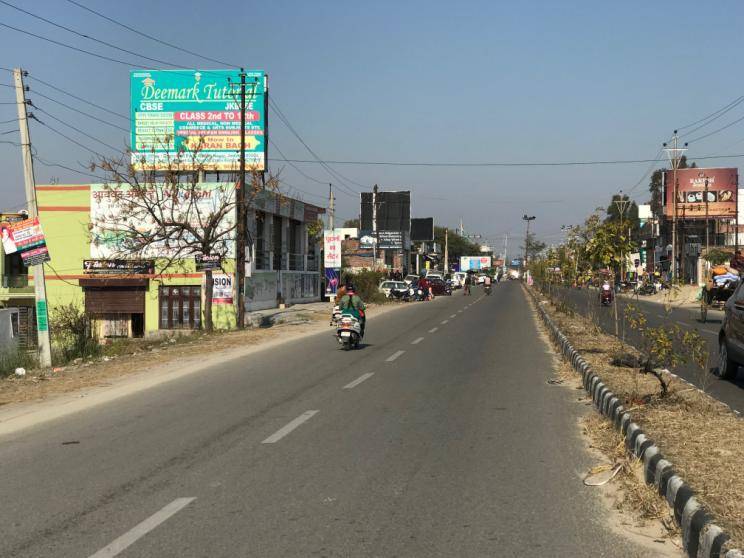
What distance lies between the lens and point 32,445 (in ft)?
27.2

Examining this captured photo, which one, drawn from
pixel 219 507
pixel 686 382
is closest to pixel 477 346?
pixel 686 382

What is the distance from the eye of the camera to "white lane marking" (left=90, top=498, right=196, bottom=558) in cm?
478

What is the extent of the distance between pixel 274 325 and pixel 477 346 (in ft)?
46.5

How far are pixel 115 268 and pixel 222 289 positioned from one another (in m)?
5.56

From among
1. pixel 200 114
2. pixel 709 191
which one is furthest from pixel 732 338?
pixel 709 191

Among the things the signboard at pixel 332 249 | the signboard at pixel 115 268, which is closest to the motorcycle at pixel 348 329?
the signboard at pixel 115 268

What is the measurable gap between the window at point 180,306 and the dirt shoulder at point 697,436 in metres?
27.1

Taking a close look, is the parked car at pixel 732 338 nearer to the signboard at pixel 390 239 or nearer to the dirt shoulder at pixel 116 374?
the dirt shoulder at pixel 116 374

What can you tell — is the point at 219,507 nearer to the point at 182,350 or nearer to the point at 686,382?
the point at 686,382

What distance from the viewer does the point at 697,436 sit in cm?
737

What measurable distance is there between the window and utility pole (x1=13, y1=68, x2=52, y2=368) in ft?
58.7

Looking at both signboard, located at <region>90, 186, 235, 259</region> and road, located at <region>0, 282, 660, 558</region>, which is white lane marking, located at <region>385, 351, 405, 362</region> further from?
signboard, located at <region>90, 186, 235, 259</region>

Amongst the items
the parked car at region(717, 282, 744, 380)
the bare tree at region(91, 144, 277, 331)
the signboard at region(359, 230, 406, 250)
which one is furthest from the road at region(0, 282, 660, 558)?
the signboard at region(359, 230, 406, 250)

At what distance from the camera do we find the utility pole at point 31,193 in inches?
729
